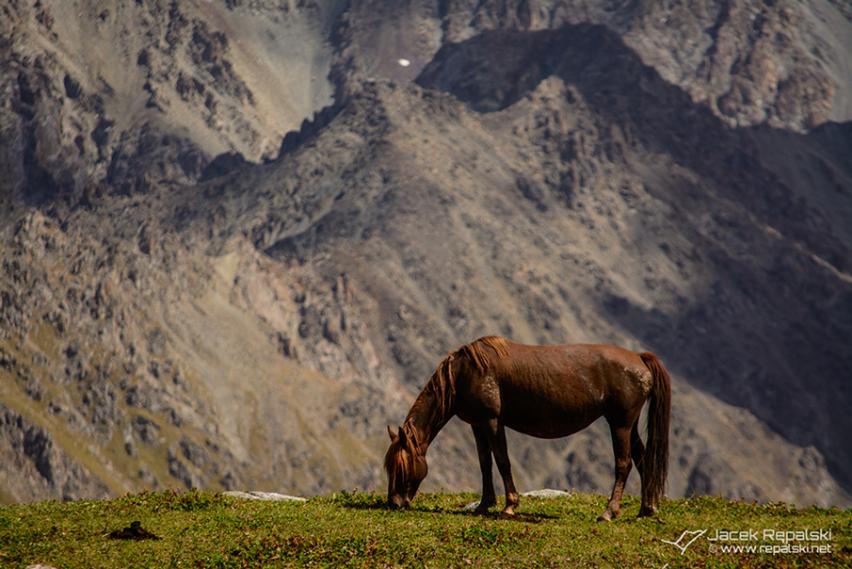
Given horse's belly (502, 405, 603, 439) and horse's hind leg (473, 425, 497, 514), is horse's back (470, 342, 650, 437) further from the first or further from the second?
horse's hind leg (473, 425, 497, 514)

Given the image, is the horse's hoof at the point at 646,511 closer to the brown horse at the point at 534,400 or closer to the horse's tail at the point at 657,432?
the brown horse at the point at 534,400

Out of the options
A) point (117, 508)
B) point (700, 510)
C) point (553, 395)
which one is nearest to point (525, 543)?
point (553, 395)

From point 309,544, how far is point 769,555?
1099 centimetres

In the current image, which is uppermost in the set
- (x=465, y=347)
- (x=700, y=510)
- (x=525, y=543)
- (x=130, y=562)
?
(x=465, y=347)

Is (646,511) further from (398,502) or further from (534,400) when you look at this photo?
(398,502)

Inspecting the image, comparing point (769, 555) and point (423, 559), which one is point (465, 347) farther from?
point (769, 555)

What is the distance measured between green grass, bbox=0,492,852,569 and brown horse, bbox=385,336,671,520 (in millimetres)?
1184

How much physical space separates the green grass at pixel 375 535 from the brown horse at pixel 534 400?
3.88 feet

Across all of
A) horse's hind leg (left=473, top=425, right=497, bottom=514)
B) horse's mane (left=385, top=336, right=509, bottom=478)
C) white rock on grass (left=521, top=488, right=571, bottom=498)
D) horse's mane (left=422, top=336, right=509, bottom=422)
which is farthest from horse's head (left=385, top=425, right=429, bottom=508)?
white rock on grass (left=521, top=488, right=571, bottom=498)

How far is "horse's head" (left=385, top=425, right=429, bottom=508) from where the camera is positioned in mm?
28656

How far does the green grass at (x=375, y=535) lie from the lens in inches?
985

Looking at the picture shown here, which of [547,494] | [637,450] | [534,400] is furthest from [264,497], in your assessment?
[637,450]

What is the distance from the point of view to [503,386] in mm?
29594

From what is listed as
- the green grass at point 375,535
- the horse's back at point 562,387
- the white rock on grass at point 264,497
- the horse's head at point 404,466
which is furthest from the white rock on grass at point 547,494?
the white rock on grass at point 264,497
